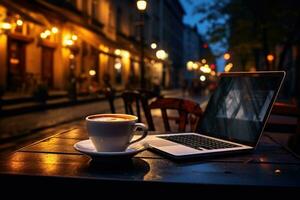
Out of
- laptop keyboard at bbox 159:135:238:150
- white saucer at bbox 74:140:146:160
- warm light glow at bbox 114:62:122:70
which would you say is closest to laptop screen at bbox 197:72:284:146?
laptop keyboard at bbox 159:135:238:150

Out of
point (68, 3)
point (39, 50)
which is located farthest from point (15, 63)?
point (68, 3)

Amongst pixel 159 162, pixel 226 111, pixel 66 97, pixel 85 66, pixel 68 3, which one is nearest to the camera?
pixel 159 162

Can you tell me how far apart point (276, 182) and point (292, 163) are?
1.42ft

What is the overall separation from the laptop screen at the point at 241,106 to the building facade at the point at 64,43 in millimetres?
12736

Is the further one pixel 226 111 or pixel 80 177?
pixel 226 111

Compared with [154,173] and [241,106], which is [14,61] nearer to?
[241,106]

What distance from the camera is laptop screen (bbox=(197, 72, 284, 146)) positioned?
2.30 metres

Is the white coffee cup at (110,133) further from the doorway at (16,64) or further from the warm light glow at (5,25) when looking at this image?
the doorway at (16,64)

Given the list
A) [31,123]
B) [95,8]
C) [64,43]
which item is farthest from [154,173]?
[95,8]

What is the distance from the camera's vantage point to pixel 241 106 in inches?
98.3

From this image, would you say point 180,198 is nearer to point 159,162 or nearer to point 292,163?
point 159,162

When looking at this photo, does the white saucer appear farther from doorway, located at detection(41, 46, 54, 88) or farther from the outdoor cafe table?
doorway, located at detection(41, 46, 54, 88)

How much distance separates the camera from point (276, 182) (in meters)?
1.58

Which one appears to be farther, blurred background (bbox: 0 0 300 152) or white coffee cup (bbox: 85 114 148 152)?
blurred background (bbox: 0 0 300 152)
